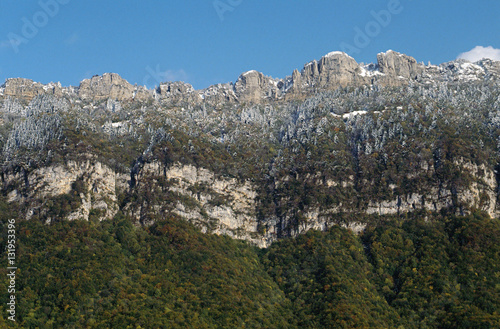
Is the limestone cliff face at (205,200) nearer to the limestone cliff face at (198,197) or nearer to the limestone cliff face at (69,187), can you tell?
the limestone cliff face at (198,197)

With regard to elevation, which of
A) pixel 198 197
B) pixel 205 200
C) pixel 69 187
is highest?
pixel 69 187

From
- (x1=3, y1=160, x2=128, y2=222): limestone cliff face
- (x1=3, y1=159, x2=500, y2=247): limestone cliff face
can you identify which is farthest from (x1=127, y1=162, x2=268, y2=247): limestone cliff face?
(x1=3, y1=160, x2=128, y2=222): limestone cliff face

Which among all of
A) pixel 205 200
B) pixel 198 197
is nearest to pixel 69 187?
pixel 198 197

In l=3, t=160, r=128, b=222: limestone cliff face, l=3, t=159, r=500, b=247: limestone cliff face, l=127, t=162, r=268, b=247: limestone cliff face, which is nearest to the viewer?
l=3, t=160, r=128, b=222: limestone cliff face

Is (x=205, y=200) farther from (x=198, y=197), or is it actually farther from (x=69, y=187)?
(x=69, y=187)

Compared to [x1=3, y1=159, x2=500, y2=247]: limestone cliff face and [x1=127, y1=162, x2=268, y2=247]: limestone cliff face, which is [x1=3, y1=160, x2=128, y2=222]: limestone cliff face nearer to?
[x1=3, y1=159, x2=500, y2=247]: limestone cliff face

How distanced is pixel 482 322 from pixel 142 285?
71.5m

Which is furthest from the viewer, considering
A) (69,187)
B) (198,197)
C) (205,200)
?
(205,200)

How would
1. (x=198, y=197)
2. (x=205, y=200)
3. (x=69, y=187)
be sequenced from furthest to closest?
(x=205, y=200)
(x=198, y=197)
(x=69, y=187)

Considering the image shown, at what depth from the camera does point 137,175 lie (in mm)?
179250

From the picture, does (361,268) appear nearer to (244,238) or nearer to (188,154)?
(244,238)

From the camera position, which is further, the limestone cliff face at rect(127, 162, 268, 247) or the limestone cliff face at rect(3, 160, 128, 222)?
the limestone cliff face at rect(127, 162, 268, 247)

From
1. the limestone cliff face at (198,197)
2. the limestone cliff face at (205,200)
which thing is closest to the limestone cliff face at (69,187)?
the limestone cliff face at (198,197)

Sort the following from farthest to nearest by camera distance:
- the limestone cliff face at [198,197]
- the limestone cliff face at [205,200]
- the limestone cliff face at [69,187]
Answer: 1. the limestone cliff face at [205,200]
2. the limestone cliff face at [198,197]
3. the limestone cliff face at [69,187]
